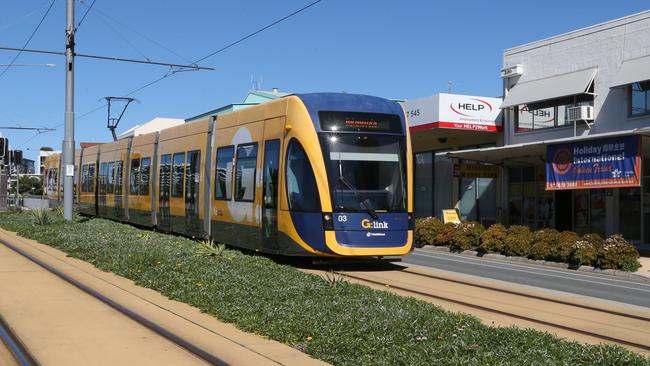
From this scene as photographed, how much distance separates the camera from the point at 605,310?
9.70m

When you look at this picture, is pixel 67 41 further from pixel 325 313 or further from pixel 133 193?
pixel 325 313

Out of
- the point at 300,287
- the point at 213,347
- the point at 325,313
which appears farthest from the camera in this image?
the point at 300,287

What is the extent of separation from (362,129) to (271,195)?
2.26 metres

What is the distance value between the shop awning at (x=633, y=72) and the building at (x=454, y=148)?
6522mm

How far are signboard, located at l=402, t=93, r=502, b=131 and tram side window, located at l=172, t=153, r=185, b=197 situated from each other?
37.8 feet

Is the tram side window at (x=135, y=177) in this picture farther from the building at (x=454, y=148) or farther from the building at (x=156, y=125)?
the building at (x=156, y=125)

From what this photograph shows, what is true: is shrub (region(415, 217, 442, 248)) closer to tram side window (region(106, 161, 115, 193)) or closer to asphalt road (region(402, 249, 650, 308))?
asphalt road (region(402, 249, 650, 308))

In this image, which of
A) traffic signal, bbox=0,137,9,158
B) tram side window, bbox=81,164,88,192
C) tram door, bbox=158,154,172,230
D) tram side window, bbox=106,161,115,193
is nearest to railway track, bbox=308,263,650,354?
tram door, bbox=158,154,172,230

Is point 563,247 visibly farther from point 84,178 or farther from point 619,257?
point 84,178

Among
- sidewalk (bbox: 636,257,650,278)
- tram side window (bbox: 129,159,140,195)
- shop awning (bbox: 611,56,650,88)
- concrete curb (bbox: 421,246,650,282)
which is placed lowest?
concrete curb (bbox: 421,246,650,282)

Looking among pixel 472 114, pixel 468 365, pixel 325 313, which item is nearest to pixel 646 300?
pixel 325 313

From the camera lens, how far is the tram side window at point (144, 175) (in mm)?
21927

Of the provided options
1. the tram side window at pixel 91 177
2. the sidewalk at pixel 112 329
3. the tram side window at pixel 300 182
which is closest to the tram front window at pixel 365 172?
the tram side window at pixel 300 182

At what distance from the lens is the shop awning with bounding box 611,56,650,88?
2069 cm
